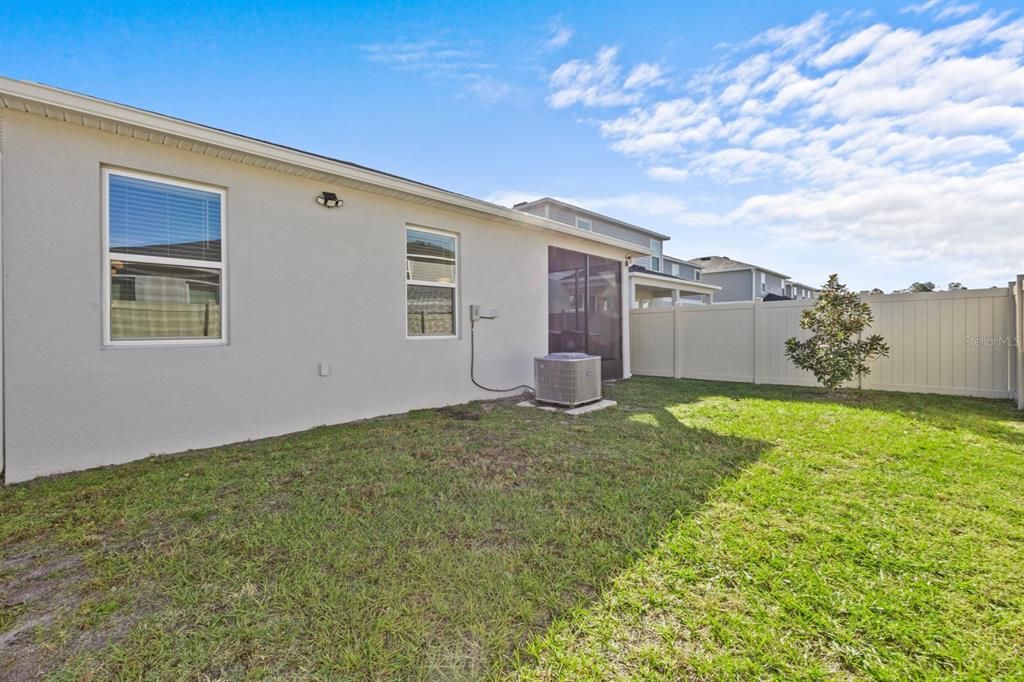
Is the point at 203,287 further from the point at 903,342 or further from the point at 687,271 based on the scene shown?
the point at 687,271

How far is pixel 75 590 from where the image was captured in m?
1.88

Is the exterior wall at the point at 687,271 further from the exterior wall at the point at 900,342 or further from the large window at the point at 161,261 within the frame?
the large window at the point at 161,261

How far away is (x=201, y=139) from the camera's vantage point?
3.72 meters

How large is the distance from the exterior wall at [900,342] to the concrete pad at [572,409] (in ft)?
12.5

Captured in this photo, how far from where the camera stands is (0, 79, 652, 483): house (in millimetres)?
3223

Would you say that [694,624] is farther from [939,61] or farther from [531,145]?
[531,145]

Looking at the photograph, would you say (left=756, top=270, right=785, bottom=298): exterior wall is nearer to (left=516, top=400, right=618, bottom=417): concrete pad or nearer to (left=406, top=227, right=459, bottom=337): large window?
(left=516, top=400, right=618, bottom=417): concrete pad

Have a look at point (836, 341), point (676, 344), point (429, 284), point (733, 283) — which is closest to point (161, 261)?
point (429, 284)

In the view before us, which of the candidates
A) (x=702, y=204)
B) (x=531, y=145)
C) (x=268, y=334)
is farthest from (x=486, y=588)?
(x=702, y=204)

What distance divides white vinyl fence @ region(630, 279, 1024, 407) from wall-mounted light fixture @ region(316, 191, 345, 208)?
7332mm

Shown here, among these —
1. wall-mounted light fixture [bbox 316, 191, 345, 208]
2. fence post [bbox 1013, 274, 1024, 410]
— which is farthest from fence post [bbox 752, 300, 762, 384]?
wall-mounted light fixture [bbox 316, 191, 345, 208]

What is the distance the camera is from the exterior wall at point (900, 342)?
6.06 metres

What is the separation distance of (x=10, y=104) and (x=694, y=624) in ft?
18.0

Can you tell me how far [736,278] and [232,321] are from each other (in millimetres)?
27075
